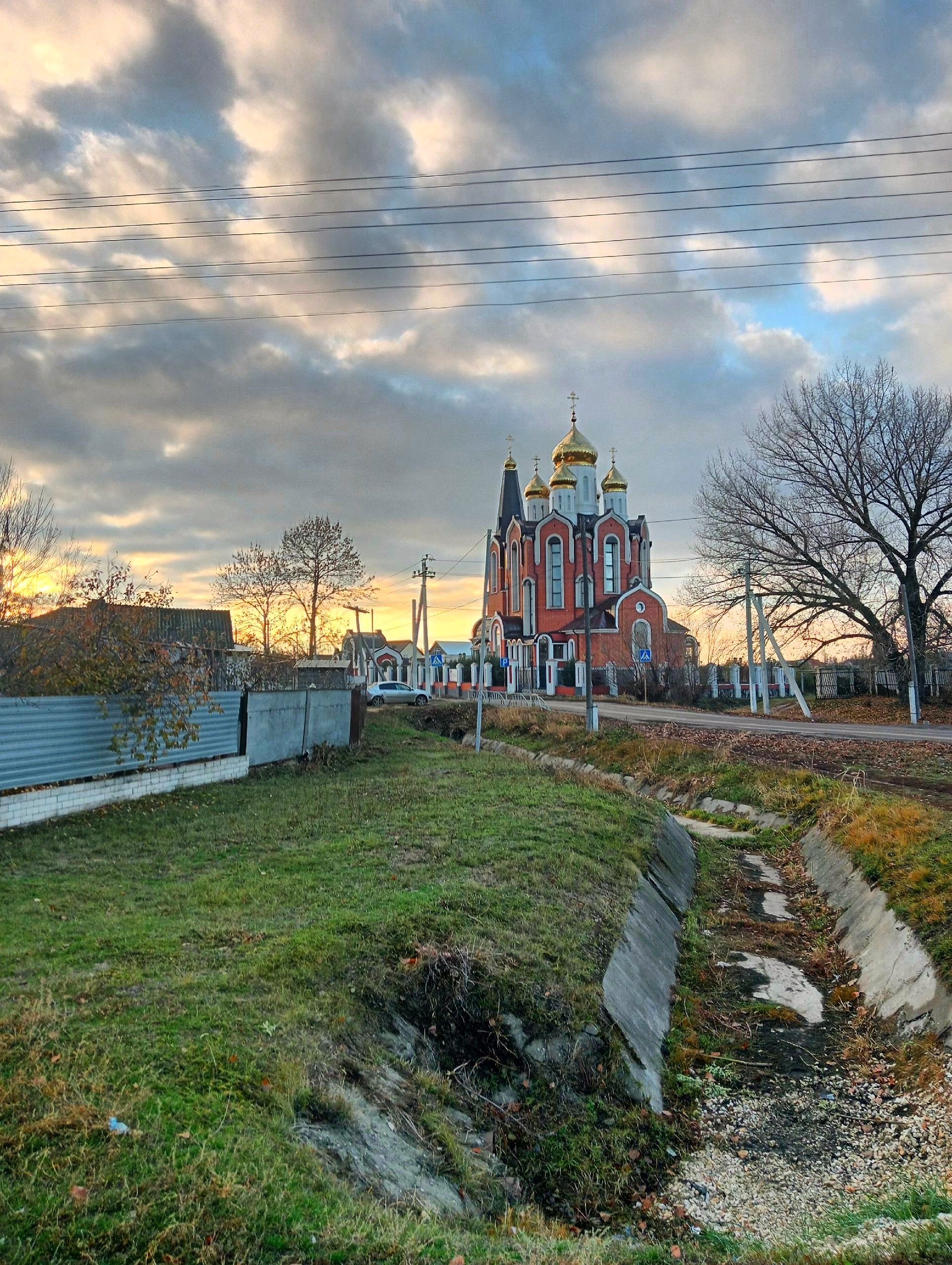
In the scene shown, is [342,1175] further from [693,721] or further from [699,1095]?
[693,721]

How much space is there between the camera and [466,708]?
34.9 meters

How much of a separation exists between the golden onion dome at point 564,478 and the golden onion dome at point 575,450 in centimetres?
30

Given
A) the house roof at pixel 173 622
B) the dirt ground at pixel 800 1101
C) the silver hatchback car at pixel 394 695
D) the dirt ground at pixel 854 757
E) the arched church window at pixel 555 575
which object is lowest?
the dirt ground at pixel 800 1101

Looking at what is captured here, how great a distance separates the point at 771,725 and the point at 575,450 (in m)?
34.2

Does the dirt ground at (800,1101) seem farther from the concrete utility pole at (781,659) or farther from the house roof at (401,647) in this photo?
the house roof at (401,647)

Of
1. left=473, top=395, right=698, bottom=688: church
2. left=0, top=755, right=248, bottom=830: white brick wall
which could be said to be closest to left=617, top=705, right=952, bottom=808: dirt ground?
left=0, top=755, right=248, bottom=830: white brick wall

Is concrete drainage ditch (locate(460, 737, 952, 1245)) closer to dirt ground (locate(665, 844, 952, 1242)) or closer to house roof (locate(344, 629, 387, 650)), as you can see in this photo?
dirt ground (locate(665, 844, 952, 1242))

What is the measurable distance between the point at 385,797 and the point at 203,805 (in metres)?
2.98

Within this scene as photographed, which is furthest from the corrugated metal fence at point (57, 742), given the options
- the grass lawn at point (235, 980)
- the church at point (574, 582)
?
the church at point (574, 582)

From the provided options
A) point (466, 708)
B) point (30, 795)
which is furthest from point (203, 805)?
point (466, 708)

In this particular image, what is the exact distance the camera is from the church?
170 feet

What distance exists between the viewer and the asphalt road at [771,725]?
21.5 m

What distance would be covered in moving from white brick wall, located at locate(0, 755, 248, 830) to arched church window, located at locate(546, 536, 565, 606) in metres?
40.8

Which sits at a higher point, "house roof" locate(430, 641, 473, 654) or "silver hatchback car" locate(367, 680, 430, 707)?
"house roof" locate(430, 641, 473, 654)
